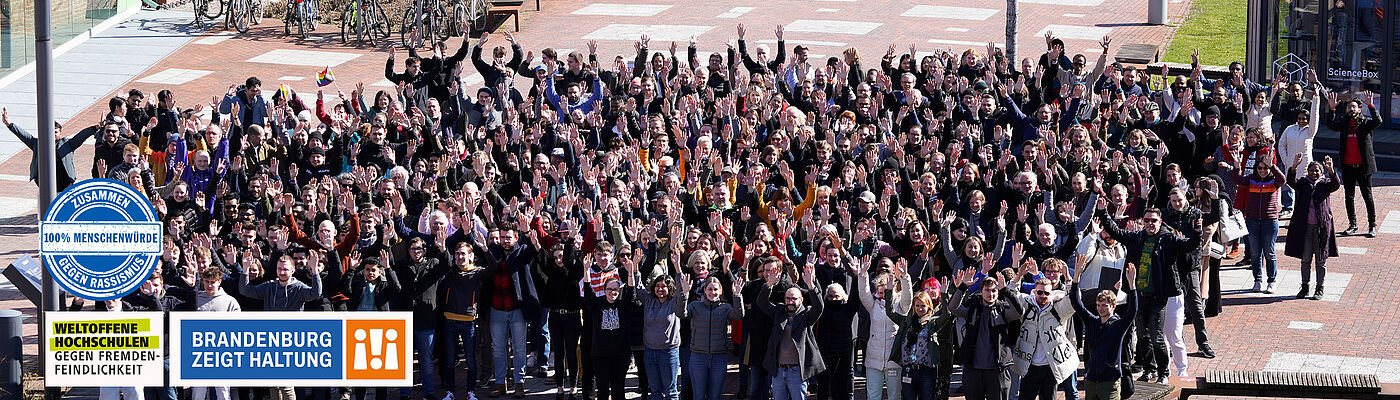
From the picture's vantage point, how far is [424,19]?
31672 millimetres

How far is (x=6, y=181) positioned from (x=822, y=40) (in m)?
14.3

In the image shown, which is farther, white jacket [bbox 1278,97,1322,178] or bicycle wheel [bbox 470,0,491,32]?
bicycle wheel [bbox 470,0,491,32]

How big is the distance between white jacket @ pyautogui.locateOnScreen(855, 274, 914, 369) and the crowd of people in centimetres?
2

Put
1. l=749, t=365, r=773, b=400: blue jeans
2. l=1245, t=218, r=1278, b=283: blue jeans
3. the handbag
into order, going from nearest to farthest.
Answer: l=749, t=365, r=773, b=400: blue jeans, the handbag, l=1245, t=218, r=1278, b=283: blue jeans

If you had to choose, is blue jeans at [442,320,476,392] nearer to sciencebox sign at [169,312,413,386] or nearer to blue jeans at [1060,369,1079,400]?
sciencebox sign at [169,312,413,386]

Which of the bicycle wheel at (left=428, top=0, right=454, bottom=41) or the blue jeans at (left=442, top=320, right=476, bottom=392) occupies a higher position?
the bicycle wheel at (left=428, top=0, right=454, bottom=41)

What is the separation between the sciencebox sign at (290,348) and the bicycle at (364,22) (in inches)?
725

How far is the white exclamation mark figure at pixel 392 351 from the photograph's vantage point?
13.7m

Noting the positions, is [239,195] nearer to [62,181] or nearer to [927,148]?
[62,181]

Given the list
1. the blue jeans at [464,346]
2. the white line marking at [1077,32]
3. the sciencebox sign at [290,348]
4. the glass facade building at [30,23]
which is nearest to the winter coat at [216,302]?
the sciencebox sign at [290,348]

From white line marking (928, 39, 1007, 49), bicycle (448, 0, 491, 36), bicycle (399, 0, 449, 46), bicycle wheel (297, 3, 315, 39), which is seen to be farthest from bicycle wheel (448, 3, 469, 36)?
white line marking (928, 39, 1007, 49)

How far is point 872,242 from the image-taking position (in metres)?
15.9

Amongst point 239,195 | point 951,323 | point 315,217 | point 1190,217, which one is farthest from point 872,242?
point 239,195

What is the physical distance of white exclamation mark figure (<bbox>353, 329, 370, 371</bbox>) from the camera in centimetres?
1345
